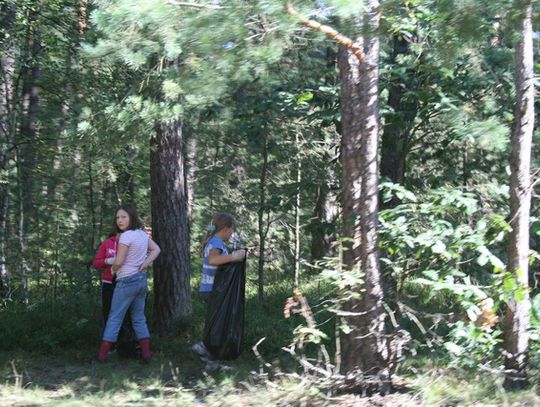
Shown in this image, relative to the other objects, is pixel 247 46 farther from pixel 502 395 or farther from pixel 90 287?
pixel 90 287

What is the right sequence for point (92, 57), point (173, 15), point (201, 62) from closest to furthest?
1. point (173, 15)
2. point (201, 62)
3. point (92, 57)

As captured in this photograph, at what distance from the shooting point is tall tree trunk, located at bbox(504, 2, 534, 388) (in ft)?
16.9

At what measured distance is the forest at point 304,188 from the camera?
474 cm

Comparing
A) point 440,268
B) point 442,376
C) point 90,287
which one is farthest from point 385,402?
point 90,287

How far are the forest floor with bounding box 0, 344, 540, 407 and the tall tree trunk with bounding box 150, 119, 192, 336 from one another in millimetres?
813

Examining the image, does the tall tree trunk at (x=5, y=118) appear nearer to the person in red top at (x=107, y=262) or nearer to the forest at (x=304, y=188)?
the forest at (x=304, y=188)

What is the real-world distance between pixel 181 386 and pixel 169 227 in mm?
2559

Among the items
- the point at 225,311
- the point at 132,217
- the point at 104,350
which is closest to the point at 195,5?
the point at 132,217

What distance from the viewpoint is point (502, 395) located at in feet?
16.1

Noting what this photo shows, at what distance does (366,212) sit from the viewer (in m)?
4.88

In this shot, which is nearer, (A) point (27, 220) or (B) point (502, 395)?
(B) point (502, 395)

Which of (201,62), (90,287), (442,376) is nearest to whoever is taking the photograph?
(201,62)

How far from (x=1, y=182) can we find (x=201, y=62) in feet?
19.5

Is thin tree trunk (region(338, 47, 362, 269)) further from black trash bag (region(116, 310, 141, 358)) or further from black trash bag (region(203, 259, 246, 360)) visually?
black trash bag (region(116, 310, 141, 358))
